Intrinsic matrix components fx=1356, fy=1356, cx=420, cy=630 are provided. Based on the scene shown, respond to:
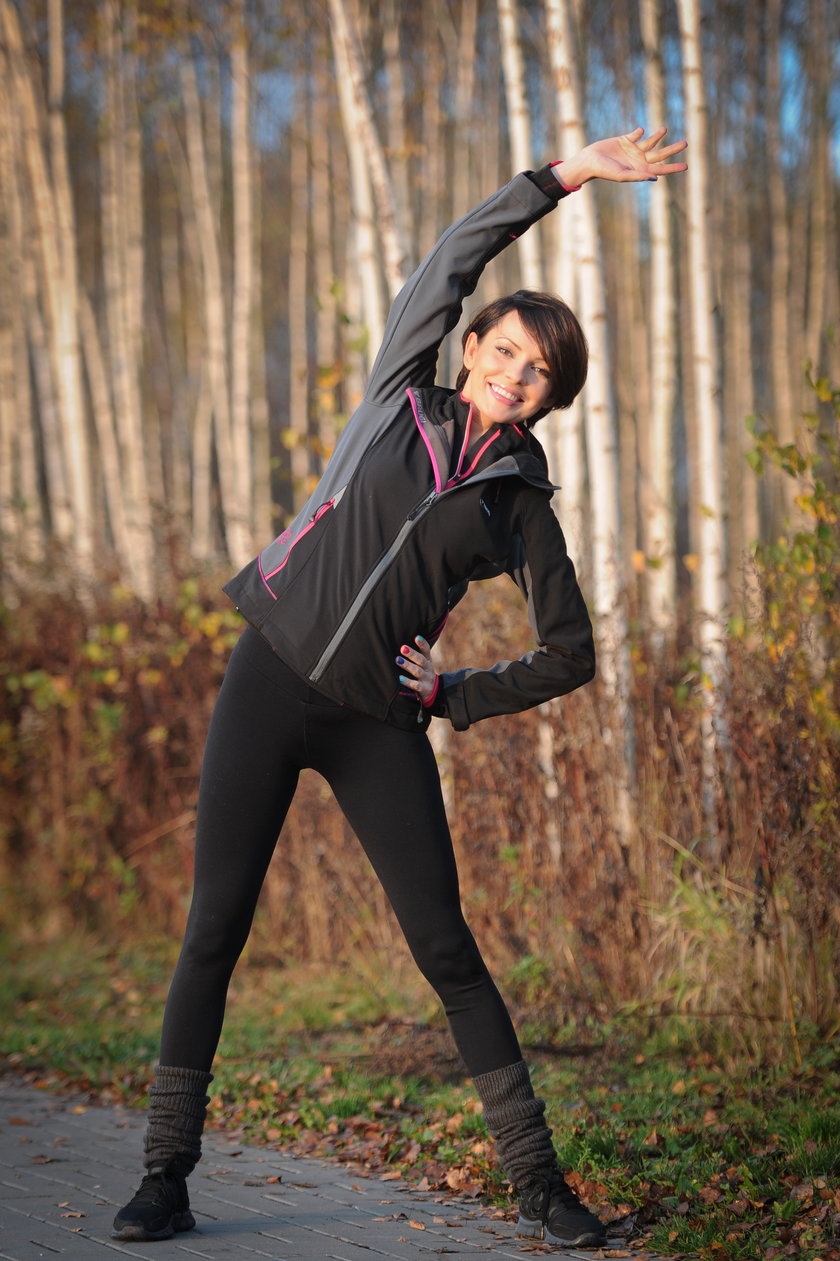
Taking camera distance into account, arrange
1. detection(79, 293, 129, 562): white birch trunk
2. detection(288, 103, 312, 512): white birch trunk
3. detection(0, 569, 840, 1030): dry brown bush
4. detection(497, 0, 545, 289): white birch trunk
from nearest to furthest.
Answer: detection(0, 569, 840, 1030): dry brown bush, detection(497, 0, 545, 289): white birch trunk, detection(79, 293, 129, 562): white birch trunk, detection(288, 103, 312, 512): white birch trunk

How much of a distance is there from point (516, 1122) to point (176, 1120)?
0.85 meters

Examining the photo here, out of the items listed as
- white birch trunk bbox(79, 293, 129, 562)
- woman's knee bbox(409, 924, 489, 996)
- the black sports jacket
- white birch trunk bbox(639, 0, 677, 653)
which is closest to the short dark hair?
the black sports jacket

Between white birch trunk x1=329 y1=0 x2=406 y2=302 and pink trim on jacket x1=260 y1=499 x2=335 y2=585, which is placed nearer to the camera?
pink trim on jacket x1=260 y1=499 x2=335 y2=585

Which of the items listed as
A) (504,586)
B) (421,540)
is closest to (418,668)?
(421,540)

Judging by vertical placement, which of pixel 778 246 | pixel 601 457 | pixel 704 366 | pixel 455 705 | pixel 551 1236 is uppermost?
pixel 778 246

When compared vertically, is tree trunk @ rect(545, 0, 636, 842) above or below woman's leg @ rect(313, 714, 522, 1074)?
above

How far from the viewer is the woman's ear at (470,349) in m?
3.56

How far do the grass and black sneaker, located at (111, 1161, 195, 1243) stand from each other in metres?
0.89

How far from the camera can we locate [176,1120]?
3406 mm

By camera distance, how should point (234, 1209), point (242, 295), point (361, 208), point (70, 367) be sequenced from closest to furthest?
point (234, 1209), point (361, 208), point (70, 367), point (242, 295)

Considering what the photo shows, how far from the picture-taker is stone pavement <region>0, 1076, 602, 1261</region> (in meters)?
3.35

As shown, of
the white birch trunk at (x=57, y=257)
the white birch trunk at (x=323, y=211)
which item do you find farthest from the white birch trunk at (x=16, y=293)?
the white birch trunk at (x=323, y=211)

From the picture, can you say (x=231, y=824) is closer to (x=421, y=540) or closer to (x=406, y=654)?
(x=406, y=654)

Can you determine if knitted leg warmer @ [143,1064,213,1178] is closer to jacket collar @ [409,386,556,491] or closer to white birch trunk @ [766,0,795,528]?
jacket collar @ [409,386,556,491]
